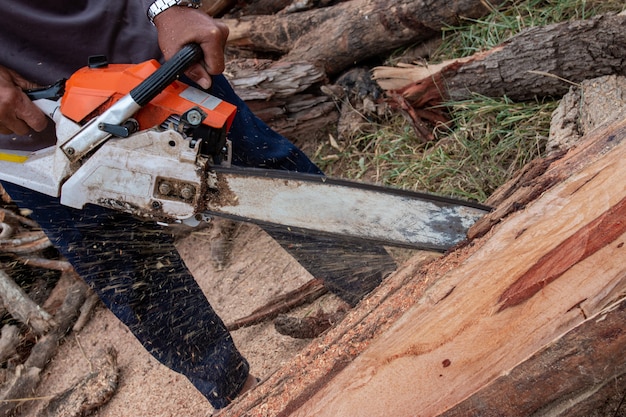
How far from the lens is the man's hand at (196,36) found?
1.75 metres

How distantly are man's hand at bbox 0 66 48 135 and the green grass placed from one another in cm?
168

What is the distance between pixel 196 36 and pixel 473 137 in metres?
1.53

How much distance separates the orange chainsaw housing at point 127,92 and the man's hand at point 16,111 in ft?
0.46

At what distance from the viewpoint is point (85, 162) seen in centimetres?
171

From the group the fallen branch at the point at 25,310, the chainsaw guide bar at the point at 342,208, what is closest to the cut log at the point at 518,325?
the chainsaw guide bar at the point at 342,208

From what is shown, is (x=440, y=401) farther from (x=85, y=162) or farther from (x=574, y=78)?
(x=574, y=78)

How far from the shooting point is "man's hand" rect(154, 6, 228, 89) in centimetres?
175

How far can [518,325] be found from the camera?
136 centimetres

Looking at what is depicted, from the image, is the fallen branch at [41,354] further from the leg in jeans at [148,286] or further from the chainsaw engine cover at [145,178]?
the chainsaw engine cover at [145,178]

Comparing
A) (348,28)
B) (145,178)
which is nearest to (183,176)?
(145,178)

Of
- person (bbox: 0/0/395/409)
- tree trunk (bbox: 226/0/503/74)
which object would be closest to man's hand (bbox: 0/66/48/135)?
person (bbox: 0/0/395/409)

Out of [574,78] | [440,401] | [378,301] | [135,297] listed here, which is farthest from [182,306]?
[574,78]

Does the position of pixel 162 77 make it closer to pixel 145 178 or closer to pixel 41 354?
pixel 145 178

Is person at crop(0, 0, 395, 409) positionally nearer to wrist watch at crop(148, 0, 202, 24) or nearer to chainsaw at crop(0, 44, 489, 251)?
wrist watch at crop(148, 0, 202, 24)
